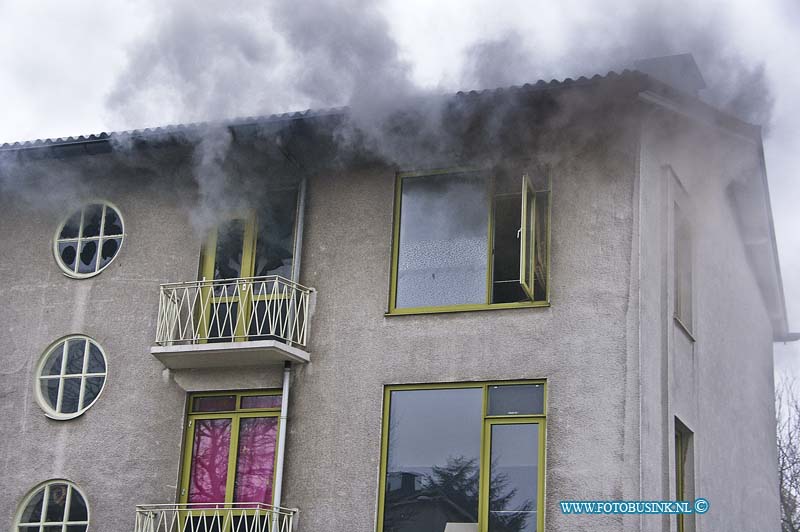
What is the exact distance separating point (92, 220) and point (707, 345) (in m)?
7.95

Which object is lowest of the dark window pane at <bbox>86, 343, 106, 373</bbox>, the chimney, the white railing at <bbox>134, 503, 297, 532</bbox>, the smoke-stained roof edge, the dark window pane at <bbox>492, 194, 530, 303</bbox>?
the white railing at <bbox>134, 503, 297, 532</bbox>

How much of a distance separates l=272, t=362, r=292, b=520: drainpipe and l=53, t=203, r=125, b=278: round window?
299 cm

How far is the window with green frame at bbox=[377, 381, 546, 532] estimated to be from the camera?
12844mm

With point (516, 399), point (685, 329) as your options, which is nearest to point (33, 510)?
point (516, 399)

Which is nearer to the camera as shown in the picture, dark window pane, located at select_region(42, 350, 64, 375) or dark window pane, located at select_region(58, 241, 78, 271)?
dark window pane, located at select_region(42, 350, 64, 375)

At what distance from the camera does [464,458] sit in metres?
13.1

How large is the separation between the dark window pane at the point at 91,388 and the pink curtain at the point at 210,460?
54.4 inches

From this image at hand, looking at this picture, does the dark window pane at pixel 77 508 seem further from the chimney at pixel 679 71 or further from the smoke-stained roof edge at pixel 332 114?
the chimney at pixel 679 71

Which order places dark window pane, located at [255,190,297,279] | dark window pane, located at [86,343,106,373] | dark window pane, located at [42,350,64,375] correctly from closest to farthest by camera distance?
dark window pane, located at [255,190,297,279]
dark window pane, located at [86,343,106,373]
dark window pane, located at [42,350,64,375]

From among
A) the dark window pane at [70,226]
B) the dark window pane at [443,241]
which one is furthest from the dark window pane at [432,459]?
the dark window pane at [70,226]

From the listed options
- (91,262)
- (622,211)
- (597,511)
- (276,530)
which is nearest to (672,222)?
(622,211)

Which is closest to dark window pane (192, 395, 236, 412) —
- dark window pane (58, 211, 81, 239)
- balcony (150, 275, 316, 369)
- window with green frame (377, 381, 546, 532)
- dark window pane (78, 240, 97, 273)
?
balcony (150, 275, 316, 369)

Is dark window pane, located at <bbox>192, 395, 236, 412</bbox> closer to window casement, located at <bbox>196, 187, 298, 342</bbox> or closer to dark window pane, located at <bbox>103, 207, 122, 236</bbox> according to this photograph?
window casement, located at <bbox>196, 187, 298, 342</bbox>

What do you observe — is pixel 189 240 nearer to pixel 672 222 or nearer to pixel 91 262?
pixel 91 262
